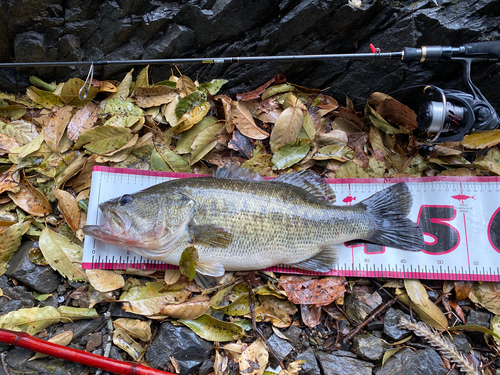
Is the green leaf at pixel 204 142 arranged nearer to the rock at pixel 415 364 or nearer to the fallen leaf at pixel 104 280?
the fallen leaf at pixel 104 280

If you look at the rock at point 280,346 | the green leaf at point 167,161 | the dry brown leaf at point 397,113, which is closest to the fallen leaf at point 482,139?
the dry brown leaf at point 397,113

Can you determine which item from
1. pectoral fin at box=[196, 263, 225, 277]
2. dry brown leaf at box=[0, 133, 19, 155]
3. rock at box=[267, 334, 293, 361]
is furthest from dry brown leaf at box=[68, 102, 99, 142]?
rock at box=[267, 334, 293, 361]

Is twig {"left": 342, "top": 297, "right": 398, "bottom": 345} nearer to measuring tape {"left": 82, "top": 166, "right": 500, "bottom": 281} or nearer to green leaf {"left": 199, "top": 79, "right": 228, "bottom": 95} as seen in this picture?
measuring tape {"left": 82, "top": 166, "right": 500, "bottom": 281}

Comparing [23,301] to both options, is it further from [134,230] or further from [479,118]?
[479,118]

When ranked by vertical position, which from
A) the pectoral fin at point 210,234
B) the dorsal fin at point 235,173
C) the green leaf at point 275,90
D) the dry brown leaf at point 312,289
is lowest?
the dry brown leaf at point 312,289

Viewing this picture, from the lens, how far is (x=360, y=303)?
3084 mm

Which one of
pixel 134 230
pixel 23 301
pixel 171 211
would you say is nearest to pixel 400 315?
pixel 171 211

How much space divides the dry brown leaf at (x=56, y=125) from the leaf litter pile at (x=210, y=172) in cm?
1

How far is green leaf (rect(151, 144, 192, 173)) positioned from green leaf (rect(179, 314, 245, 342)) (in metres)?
1.52

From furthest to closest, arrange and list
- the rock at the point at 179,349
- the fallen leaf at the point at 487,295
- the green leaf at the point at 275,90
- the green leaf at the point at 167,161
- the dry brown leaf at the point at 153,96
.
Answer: the green leaf at the point at 275,90, the dry brown leaf at the point at 153,96, the green leaf at the point at 167,161, the fallen leaf at the point at 487,295, the rock at the point at 179,349

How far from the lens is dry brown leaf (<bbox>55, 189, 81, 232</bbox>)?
121 inches

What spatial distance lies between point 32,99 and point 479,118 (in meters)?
4.61

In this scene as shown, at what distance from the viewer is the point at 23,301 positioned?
2.87 meters

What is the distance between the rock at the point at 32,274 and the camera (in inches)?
115
